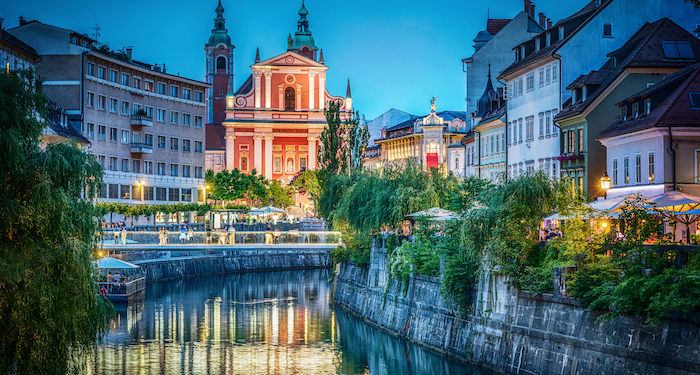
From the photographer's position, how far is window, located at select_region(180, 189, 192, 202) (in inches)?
4770

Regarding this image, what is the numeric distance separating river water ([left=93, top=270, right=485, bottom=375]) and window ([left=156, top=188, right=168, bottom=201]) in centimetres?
4157

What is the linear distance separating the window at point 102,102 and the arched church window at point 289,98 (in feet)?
140

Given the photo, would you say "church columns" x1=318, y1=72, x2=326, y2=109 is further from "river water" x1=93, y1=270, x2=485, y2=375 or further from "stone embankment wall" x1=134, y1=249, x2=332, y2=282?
"river water" x1=93, y1=270, x2=485, y2=375

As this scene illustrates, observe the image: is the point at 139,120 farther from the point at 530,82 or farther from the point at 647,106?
the point at 647,106

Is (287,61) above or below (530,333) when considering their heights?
above

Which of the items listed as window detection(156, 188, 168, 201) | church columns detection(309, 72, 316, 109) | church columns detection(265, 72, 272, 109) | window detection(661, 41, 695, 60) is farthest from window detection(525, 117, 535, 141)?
church columns detection(265, 72, 272, 109)

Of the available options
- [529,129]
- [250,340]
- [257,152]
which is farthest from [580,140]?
[257,152]

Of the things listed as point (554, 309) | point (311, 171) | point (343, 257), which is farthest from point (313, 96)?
point (554, 309)

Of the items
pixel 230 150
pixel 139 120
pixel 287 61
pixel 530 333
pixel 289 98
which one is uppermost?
pixel 287 61

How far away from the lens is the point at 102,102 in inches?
4085

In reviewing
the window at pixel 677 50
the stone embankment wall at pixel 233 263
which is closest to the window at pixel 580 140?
the window at pixel 677 50

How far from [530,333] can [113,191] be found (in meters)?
76.7

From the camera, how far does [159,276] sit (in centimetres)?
8400

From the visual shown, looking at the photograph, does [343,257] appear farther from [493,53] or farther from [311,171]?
[311,171]
